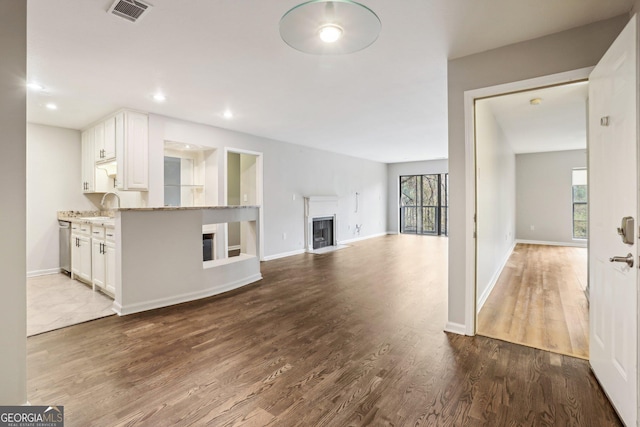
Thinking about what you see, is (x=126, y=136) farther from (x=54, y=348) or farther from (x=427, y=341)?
(x=427, y=341)

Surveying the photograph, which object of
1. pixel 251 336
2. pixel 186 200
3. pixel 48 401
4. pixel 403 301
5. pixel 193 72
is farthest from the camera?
pixel 186 200

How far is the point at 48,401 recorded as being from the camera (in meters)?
1.83

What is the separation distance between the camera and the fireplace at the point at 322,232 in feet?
25.4

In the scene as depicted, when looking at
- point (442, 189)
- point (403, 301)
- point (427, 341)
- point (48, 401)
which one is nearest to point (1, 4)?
point (48, 401)

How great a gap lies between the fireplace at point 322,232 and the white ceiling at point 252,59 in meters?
3.22

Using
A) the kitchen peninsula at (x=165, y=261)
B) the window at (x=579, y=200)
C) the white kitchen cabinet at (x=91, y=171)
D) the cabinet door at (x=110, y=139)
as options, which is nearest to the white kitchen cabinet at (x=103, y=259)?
the kitchen peninsula at (x=165, y=261)

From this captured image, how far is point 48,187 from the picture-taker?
527cm

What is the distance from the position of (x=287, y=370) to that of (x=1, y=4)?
2.59m

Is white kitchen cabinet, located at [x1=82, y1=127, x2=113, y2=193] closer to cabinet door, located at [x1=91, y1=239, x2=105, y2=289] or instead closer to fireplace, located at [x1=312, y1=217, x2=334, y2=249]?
cabinet door, located at [x1=91, y1=239, x2=105, y2=289]

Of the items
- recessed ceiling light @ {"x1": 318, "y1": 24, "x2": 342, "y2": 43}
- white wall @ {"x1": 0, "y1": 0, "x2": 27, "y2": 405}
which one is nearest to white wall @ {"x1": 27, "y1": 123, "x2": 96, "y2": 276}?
white wall @ {"x1": 0, "y1": 0, "x2": 27, "y2": 405}

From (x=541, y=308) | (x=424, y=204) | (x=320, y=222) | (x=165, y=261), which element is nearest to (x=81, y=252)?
(x=165, y=261)

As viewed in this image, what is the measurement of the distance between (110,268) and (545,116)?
6.39 meters

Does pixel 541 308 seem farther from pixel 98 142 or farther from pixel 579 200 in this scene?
pixel 98 142

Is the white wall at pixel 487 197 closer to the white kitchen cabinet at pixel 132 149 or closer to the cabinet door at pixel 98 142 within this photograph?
the white kitchen cabinet at pixel 132 149
